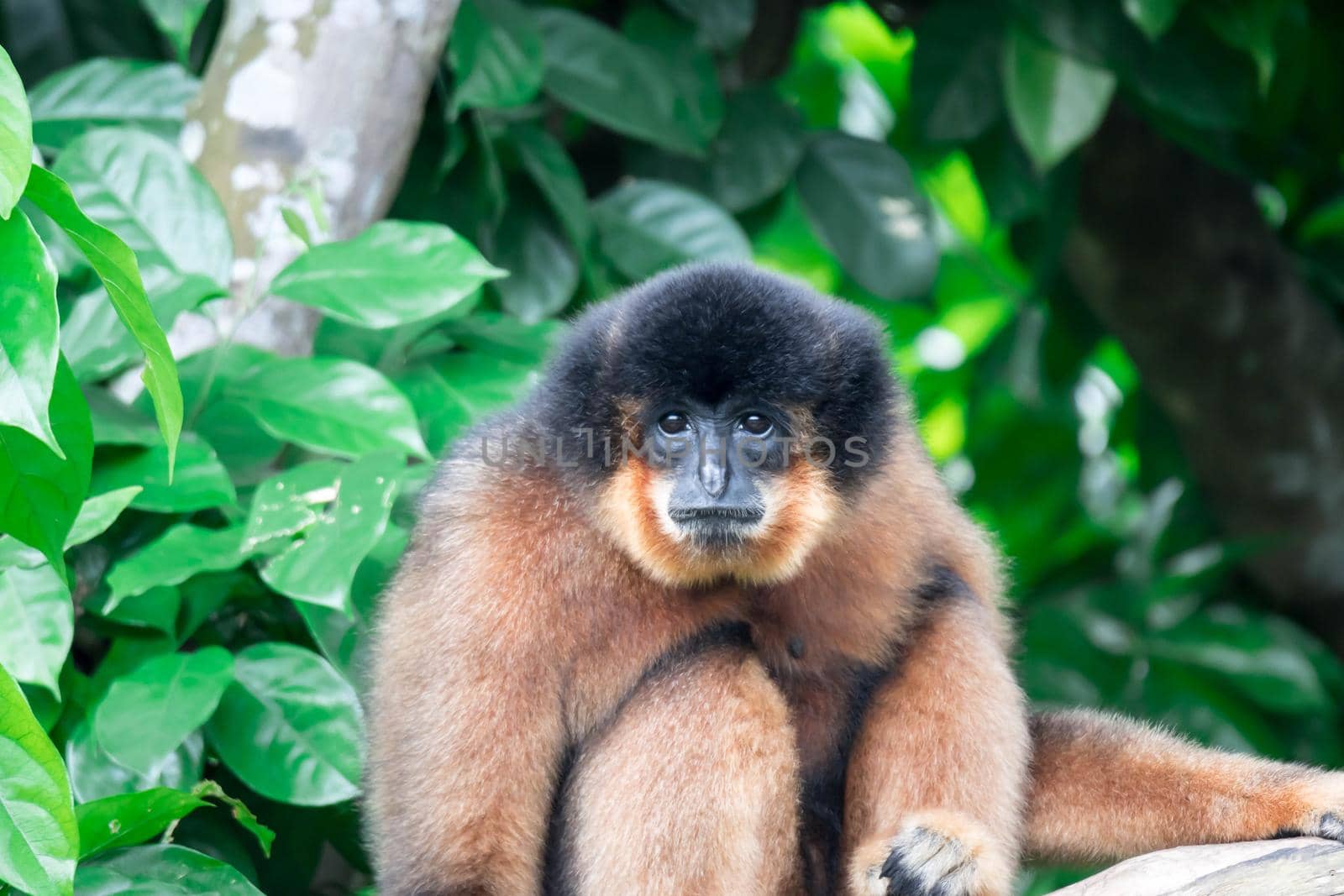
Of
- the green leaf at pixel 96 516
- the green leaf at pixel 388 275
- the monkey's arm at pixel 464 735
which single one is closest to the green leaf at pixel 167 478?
the green leaf at pixel 96 516

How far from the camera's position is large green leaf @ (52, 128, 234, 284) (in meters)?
3.75

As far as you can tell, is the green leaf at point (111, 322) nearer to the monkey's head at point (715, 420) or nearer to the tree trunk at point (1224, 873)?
the monkey's head at point (715, 420)

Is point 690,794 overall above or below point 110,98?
below

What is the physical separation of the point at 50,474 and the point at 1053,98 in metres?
3.62

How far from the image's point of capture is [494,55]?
14.0 feet

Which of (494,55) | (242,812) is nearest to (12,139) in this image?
(242,812)

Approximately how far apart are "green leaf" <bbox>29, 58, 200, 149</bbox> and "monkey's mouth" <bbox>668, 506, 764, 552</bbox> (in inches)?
87.2

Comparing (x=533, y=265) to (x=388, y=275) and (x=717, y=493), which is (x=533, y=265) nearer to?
(x=388, y=275)

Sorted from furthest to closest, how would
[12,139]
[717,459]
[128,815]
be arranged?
1. [717,459]
2. [128,815]
3. [12,139]

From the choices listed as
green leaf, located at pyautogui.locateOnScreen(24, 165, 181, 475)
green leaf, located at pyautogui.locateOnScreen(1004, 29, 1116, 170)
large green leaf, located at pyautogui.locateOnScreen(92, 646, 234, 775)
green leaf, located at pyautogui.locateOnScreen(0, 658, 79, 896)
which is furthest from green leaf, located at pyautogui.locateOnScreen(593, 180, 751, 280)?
green leaf, located at pyautogui.locateOnScreen(0, 658, 79, 896)

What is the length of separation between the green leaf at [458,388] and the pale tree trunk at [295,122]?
0.38 meters

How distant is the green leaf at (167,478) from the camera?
134 inches

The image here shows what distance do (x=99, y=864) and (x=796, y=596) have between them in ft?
5.53

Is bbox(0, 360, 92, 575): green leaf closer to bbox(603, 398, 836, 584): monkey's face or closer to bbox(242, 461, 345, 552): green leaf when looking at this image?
bbox(242, 461, 345, 552): green leaf
